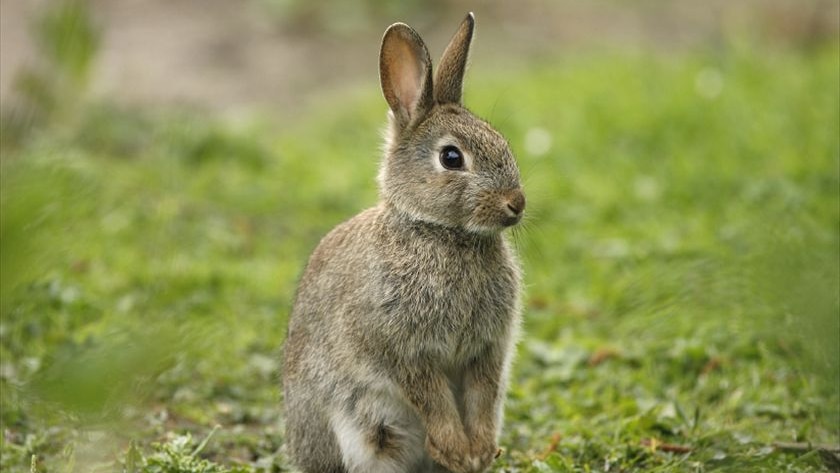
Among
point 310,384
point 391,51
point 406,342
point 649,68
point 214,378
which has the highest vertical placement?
point 649,68

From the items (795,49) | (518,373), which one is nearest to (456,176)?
(518,373)

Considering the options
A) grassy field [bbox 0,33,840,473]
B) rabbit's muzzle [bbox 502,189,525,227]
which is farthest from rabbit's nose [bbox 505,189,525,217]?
grassy field [bbox 0,33,840,473]

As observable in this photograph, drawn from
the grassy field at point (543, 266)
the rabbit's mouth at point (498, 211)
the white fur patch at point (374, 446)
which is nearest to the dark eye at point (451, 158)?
the rabbit's mouth at point (498, 211)

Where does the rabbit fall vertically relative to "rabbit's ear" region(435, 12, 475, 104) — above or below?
below

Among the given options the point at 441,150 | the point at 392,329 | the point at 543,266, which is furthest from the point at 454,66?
the point at 543,266

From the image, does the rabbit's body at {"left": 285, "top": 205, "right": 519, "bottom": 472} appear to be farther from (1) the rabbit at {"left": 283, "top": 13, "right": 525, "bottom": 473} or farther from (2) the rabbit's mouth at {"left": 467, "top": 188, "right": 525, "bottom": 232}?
(2) the rabbit's mouth at {"left": 467, "top": 188, "right": 525, "bottom": 232}

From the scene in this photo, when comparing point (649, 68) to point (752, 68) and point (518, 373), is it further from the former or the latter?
point (518, 373)
